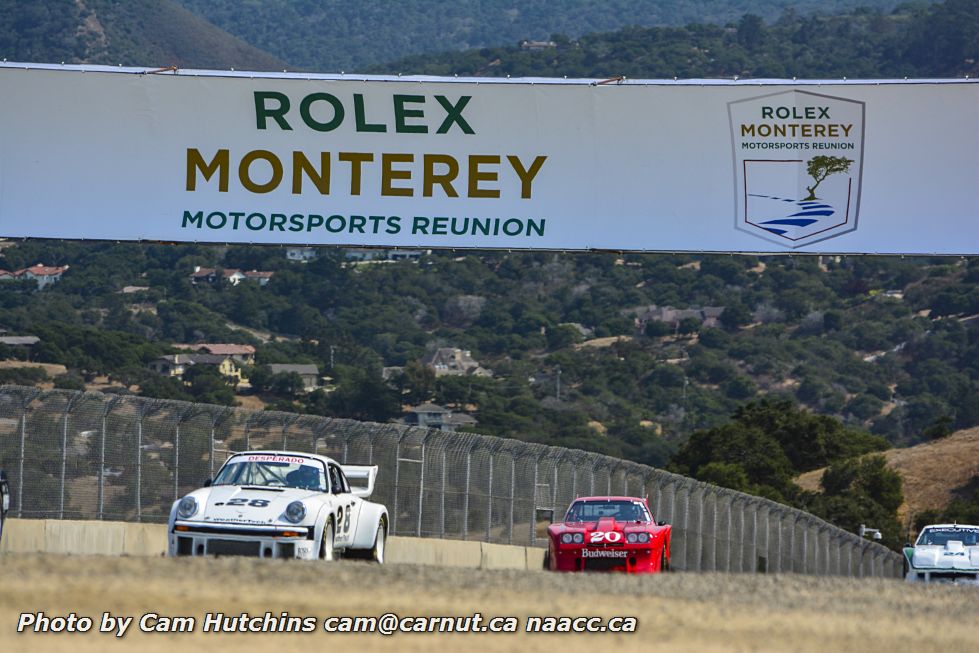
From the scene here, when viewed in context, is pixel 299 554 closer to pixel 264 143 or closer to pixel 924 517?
pixel 264 143

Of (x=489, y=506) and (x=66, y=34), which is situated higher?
(x=66, y=34)

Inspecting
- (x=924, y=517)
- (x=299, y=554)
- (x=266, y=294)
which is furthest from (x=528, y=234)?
(x=266, y=294)

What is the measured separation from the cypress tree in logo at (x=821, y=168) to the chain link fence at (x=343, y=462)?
617 centimetres

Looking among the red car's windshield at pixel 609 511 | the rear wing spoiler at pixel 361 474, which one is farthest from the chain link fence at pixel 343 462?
the rear wing spoiler at pixel 361 474

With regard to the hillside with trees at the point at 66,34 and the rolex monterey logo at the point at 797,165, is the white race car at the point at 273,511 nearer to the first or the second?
the rolex monterey logo at the point at 797,165

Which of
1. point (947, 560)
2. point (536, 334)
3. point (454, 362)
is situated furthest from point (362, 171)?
point (536, 334)

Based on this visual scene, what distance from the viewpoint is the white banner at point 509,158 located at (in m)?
23.0

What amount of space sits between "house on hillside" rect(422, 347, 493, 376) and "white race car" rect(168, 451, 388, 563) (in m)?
101

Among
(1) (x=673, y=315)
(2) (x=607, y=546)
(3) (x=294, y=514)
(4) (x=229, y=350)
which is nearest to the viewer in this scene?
(3) (x=294, y=514)

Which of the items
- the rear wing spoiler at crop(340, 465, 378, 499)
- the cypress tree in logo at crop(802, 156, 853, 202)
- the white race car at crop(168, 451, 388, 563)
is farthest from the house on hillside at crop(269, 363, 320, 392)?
the white race car at crop(168, 451, 388, 563)

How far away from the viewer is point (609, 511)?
69.4ft

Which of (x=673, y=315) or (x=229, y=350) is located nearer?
(x=229, y=350)

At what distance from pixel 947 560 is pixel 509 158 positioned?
27.3ft

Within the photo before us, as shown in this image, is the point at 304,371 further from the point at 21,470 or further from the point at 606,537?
the point at 606,537
